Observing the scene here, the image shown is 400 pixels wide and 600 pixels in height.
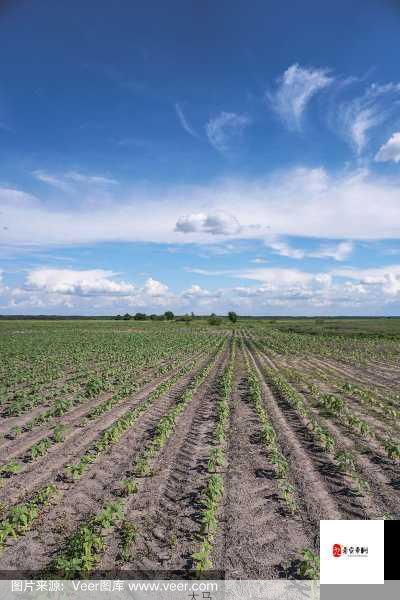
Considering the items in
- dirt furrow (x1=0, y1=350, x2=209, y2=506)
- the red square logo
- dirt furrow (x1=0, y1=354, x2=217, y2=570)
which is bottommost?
dirt furrow (x1=0, y1=350, x2=209, y2=506)

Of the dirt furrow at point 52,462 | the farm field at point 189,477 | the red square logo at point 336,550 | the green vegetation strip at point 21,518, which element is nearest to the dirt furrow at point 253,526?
the farm field at point 189,477

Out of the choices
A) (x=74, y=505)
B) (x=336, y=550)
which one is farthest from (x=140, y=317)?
(x=336, y=550)

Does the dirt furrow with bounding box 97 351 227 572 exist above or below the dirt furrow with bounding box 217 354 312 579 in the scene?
below

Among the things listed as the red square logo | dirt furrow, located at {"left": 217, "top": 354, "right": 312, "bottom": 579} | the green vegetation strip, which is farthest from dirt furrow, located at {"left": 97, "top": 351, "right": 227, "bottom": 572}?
the red square logo

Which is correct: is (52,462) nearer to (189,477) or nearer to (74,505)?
(74,505)

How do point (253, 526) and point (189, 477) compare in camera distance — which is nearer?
point (253, 526)

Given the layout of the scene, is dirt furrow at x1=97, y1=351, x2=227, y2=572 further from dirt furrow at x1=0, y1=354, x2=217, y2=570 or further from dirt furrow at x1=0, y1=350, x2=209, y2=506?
dirt furrow at x1=0, y1=350, x2=209, y2=506

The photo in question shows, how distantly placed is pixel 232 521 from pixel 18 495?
4.39 m

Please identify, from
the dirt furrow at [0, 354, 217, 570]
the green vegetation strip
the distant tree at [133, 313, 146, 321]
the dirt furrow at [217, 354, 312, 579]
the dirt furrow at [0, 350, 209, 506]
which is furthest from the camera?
the distant tree at [133, 313, 146, 321]

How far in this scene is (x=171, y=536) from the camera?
6.11 m

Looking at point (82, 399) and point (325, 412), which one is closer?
point (325, 412)

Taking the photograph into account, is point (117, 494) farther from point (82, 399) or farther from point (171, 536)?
point (82, 399)

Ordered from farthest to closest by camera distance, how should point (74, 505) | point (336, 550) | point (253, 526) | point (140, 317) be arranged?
point (140, 317), point (74, 505), point (253, 526), point (336, 550)

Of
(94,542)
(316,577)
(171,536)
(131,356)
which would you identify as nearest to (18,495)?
(94,542)
